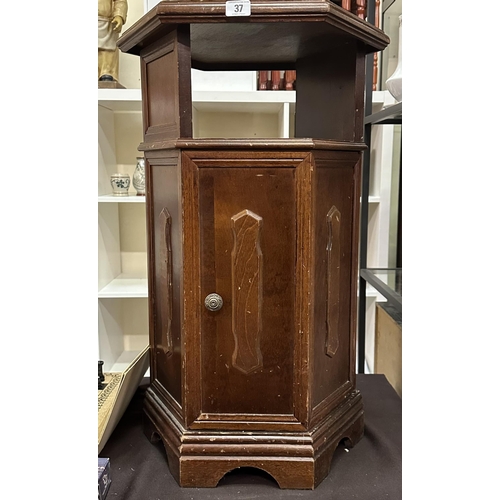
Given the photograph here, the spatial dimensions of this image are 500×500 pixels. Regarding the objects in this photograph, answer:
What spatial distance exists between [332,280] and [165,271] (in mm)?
339

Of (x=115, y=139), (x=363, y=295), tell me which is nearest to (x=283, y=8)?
(x=363, y=295)

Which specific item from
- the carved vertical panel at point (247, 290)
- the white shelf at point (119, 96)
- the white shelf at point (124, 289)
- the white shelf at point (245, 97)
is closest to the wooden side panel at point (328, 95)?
the carved vertical panel at point (247, 290)

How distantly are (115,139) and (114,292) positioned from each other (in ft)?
2.45

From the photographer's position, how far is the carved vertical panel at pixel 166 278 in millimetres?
1033

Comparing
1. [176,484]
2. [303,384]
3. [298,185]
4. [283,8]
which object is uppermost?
[283,8]

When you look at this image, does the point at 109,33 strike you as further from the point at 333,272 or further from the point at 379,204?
the point at 333,272

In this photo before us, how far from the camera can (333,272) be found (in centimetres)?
104

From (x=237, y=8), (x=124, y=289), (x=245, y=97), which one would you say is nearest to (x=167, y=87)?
(x=237, y=8)

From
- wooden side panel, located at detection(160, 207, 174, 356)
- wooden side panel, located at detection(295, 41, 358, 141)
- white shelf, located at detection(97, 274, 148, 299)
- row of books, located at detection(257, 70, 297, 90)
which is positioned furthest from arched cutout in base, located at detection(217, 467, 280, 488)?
row of books, located at detection(257, 70, 297, 90)

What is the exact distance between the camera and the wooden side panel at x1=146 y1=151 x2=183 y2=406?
100 cm

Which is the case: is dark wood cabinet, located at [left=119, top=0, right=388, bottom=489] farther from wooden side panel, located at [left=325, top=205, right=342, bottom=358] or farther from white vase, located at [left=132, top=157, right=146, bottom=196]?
white vase, located at [left=132, top=157, right=146, bottom=196]

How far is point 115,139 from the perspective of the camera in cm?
245

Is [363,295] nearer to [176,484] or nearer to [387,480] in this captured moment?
[387,480]

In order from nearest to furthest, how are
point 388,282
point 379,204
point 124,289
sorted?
point 388,282, point 124,289, point 379,204
